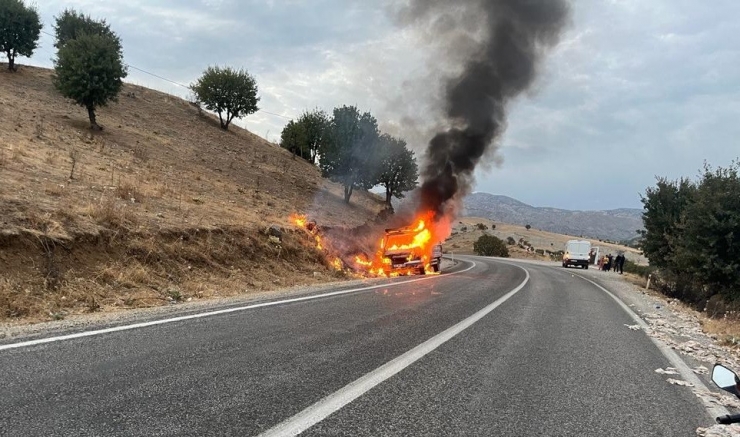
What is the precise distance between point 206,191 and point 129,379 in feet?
67.5

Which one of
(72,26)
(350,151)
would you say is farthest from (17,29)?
(350,151)

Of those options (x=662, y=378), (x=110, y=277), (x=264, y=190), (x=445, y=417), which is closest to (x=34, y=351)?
(x=445, y=417)

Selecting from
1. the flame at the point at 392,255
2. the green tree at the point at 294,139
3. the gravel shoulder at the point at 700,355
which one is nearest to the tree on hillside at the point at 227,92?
the green tree at the point at 294,139

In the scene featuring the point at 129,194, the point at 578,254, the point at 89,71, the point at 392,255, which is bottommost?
the point at 392,255

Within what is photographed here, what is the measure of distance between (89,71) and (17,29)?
56.4 feet

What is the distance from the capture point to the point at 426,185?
3053 cm

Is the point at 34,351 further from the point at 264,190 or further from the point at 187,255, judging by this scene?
the point at 264,190

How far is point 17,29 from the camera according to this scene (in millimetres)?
40844

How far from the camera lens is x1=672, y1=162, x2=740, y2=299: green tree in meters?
17.7

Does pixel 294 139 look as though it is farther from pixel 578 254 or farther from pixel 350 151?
pixel 578 254

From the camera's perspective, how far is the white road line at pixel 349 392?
10.3ft

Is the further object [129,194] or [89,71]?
[89,71]

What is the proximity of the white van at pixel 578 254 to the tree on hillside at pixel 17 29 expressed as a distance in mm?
53409

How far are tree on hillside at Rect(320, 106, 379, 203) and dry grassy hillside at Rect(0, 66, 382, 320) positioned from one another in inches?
226
